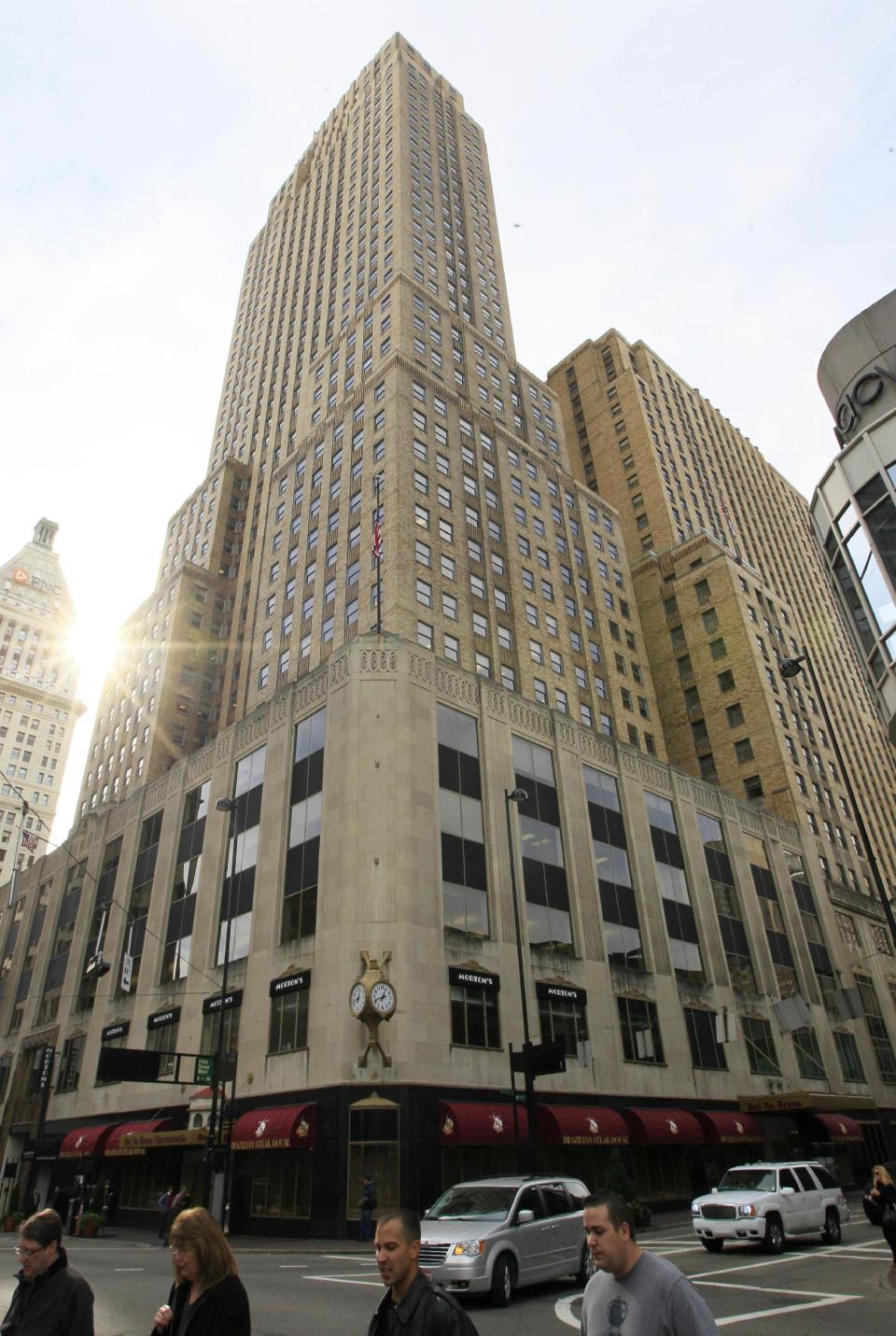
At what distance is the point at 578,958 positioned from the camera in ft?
126

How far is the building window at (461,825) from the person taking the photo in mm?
34469

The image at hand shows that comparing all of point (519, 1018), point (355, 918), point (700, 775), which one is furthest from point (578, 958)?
point (700, 775)

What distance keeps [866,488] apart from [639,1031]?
25957 mm

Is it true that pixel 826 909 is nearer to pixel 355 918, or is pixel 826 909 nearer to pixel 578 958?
pixel 578 958

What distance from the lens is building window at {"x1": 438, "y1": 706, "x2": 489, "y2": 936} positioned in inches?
1357

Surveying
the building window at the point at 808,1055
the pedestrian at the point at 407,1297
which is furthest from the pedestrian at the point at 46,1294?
the building window at the point at 808,1055

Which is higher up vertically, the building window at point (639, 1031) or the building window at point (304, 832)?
the building window at point (304, 832)

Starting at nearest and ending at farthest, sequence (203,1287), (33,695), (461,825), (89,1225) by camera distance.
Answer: (203,1287) → (89,1225) → (461,825) → (33,695)

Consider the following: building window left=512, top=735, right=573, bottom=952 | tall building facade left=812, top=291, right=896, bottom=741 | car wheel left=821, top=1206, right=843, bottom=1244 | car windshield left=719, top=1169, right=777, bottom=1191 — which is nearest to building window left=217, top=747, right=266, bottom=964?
building window left=512, top=735, right=573, bottom=952

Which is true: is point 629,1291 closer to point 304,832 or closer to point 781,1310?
point 781,1310

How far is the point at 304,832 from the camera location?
3631cm

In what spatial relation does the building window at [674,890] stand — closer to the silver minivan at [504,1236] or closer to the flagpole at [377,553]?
the flagpole at [377,553]

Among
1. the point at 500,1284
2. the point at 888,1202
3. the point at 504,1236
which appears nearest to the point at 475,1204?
the point at 504,1236

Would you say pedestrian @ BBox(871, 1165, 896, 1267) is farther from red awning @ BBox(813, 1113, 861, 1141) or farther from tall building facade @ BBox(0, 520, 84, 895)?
tall building facade @ BBox(0, 520, 84, 895)
